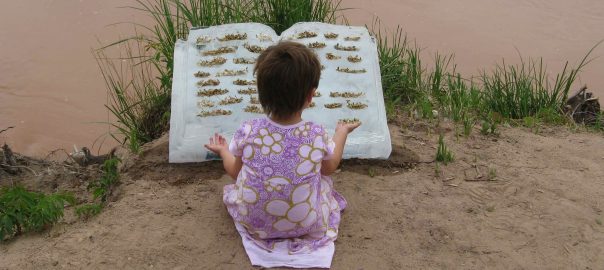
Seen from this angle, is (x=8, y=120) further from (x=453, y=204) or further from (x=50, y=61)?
(x=453, y=204)

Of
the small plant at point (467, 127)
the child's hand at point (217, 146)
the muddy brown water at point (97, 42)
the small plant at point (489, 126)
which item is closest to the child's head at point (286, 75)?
the child's hand at point (217, 146)

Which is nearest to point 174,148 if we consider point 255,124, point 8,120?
point 255,124

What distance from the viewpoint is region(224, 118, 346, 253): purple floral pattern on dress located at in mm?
2854

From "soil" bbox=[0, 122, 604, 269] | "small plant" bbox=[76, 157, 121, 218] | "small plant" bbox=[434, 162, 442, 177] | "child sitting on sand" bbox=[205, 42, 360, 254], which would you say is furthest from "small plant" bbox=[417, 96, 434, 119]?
"small plant" bbox=[76, 157, 121, 218]

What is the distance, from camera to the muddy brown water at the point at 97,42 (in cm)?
571

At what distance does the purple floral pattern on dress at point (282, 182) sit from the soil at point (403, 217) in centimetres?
16

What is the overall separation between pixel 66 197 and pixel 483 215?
1.90 m

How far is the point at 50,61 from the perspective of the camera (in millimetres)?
6168

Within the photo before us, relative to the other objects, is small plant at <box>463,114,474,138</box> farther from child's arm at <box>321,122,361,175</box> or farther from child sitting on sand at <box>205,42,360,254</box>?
child sitting on sand at <box>205,42,360,254</box>

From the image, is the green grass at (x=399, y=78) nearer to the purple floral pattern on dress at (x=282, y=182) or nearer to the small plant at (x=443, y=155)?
the small plant at (x=443, y=155)

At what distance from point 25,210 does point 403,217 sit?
1684 mm

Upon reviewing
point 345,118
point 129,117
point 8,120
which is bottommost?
point 8,120

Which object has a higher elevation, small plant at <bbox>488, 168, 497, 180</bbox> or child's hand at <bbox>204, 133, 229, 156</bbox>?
child's hand at <bbox>204, 133, 229, 156</bbox>

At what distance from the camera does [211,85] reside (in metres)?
3.92
